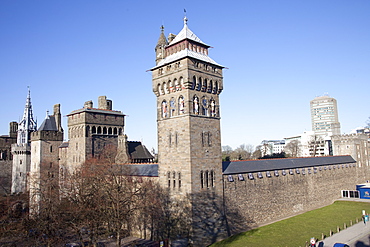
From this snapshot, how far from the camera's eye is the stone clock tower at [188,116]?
27.8m

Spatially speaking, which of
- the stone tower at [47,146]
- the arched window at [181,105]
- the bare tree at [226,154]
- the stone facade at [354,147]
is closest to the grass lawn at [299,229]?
the arched window at [181,105]

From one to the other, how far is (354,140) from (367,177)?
791 centimetres

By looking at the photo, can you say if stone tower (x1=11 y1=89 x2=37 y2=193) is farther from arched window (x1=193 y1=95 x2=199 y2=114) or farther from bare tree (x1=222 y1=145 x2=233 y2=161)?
arched window (x1=193 y1=95 x2=199 y2=114)

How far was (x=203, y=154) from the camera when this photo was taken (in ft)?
93.9

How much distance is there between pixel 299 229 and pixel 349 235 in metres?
4.71

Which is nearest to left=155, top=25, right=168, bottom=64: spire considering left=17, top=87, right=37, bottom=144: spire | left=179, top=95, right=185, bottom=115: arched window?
left=179, top=95, right=185, bottom=115: arched window

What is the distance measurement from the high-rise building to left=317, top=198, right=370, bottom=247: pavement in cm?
15277

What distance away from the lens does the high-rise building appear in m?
174

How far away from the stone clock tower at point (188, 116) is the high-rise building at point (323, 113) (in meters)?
162

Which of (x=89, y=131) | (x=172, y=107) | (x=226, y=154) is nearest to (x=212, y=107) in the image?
(x=172, y=107)

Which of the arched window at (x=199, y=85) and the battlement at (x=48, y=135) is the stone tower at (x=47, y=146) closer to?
the battlement at (x=48, y=135)

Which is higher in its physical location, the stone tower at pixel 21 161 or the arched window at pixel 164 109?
the arched window at pixel 164 109

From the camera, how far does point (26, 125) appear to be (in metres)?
67.3

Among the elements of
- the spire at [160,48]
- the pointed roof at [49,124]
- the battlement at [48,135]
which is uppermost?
the spire at [160,48]
